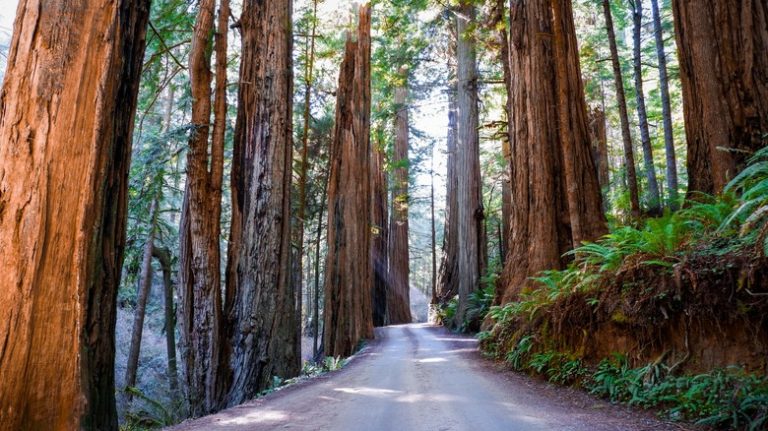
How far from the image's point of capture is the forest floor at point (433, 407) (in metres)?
3.70

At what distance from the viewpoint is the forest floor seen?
12.1 feet

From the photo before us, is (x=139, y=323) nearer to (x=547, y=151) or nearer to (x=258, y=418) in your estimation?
(x=258, y=418)

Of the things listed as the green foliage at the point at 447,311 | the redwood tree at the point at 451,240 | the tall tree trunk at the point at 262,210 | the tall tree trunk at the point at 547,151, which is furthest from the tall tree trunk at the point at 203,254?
the redwood tree at the point at 451,240

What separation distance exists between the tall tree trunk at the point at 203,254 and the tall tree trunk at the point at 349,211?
456 centimetres

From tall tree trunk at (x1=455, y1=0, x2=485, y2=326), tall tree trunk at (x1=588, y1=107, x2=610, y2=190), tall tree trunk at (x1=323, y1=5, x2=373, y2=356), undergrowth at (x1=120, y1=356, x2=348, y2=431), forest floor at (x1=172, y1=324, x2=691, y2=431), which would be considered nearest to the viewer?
forest floor at (x1=172, y1=324, x2=691, y2=431)

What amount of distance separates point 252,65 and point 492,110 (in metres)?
11.8

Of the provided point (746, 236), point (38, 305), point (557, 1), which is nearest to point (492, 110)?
point (557, 1)

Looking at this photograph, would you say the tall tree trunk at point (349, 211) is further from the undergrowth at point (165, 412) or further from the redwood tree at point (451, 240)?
the redwood tree at point (451, 240)

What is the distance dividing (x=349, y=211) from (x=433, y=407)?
9.65m

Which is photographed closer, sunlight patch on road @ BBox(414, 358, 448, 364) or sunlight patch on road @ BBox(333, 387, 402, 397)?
sunlight patch on road @ BBox(333, 387, 402, 397)

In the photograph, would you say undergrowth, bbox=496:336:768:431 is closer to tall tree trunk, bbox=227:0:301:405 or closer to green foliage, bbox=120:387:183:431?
tall tree trunk, bbox=227:0:301:405

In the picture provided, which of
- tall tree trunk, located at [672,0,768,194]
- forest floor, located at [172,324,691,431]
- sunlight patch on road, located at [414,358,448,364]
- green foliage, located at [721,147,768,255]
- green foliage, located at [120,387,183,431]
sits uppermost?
tall tree trunk, located at [672,0,768,194]

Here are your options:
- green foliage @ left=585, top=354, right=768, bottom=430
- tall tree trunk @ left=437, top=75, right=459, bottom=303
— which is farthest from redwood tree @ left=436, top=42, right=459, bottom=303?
green foliage @ left=585, top=354, right=768, bottom=430

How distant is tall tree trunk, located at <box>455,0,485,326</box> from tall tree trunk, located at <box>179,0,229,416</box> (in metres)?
8.55
